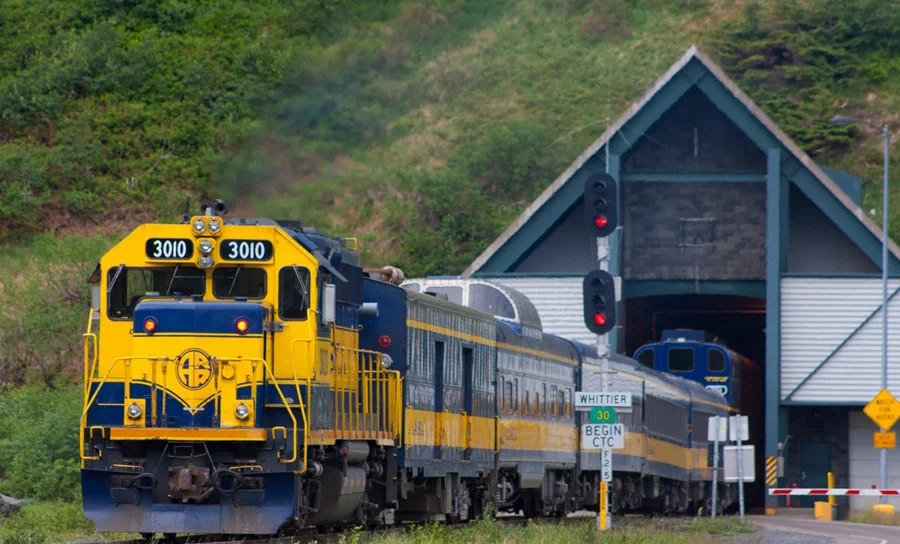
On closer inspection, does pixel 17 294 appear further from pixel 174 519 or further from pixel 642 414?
pixel 174 519

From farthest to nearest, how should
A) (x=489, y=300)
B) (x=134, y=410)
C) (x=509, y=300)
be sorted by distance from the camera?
(x=509, y=300)
(x=489, y=300)
(x=134, y=410)

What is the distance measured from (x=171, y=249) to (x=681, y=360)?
29055mm

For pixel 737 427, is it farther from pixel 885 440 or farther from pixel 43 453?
pixel 43 453

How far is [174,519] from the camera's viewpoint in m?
14.1

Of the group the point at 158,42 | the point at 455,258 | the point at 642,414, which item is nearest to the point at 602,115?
the point at 455,258

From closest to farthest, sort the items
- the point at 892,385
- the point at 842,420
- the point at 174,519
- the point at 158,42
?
the point at 174,519 < the point at 892,385 < the point at 842,420 < the point at 158,42

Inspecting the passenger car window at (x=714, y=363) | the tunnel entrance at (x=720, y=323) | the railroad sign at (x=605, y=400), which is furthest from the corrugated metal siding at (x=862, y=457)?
the railroad sign at (x=605, y=400)

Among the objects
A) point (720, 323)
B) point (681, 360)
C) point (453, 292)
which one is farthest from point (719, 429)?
point (720, 323)

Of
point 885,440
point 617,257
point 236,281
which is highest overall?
point 617,257

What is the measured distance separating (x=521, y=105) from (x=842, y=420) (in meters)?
23.9

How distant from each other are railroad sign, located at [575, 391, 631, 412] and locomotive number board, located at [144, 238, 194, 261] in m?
7.72

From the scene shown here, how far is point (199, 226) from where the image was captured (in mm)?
14836

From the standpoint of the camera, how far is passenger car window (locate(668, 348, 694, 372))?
41.7 metres

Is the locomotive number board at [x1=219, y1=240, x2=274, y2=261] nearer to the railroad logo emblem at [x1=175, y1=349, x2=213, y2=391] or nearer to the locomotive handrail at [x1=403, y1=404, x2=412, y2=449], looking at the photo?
the railroad logo emblem at [x1=175, y1=349, x2=213, y2=391]
